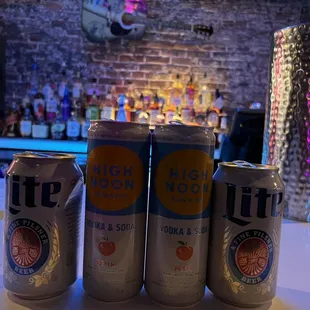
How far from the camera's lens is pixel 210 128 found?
1.59ft

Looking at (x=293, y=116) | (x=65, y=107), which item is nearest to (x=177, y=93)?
(x=65, y=107)

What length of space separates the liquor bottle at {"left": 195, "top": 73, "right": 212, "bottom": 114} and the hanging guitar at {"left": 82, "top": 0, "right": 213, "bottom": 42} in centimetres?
56

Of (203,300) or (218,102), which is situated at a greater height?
(218,102)

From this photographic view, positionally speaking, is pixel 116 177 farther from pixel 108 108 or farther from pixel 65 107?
pixel 65 107

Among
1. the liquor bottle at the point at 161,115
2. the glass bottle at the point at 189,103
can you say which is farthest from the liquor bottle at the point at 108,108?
the glass bottle at the point at 189,103

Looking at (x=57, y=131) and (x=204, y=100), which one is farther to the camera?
(x=204, y=100)

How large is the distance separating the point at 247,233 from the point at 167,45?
3.57 metres

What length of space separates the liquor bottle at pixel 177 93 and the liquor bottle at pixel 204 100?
7.4 inches

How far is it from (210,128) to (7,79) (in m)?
3.86

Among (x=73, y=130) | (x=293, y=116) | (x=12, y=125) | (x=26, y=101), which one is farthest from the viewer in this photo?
(x=26, y=101)

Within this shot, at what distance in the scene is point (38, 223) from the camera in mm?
471

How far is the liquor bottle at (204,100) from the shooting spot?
3764mm

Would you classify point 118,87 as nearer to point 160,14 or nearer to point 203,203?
point 160,14

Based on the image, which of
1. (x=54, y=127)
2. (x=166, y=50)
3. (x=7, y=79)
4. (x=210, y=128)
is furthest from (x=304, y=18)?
(x=210, y=128)
